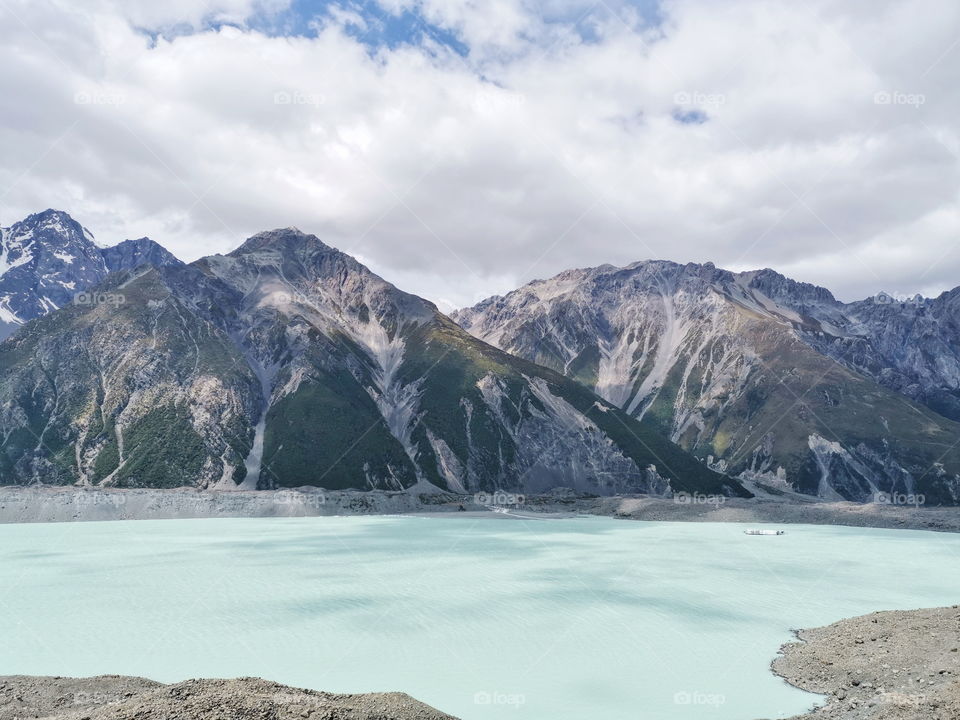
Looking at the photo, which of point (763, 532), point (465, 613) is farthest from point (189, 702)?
point (763, 532)

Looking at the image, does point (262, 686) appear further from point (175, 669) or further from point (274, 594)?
point (274, 594)

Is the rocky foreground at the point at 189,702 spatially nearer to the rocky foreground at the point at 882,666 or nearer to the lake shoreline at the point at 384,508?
the rocky foreground at the point at 882,666

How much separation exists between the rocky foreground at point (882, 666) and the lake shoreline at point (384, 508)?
11258cm

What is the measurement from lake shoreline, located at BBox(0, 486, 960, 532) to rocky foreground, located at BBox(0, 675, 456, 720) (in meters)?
115

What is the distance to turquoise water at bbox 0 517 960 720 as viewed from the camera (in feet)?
88.0

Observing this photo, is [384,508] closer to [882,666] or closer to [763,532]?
[763,532]

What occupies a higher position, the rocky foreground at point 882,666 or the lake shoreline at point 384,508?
the rocky foreground at point 882,666

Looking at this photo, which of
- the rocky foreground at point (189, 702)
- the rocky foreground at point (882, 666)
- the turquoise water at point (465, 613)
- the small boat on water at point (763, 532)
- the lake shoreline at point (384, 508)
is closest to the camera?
the rocky foreground at point (189, 702)

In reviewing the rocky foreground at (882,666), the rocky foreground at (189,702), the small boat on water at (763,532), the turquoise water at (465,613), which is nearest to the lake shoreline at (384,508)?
the small boat on water at (763,532)

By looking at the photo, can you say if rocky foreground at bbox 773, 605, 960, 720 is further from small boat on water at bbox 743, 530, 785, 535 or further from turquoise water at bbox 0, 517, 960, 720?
small boat on water at bbox 743, 530, 785, 535

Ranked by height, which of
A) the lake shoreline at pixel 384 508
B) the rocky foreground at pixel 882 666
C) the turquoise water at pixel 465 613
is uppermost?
the rocky foreground at pixel 882 666

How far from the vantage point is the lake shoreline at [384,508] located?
397 feet

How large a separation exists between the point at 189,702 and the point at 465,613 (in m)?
25.7

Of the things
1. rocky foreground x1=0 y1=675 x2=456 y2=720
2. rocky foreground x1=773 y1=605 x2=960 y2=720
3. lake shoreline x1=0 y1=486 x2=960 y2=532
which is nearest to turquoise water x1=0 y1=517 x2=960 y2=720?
rocky foreground x1=773 y1=605 x2=960 y2=720
